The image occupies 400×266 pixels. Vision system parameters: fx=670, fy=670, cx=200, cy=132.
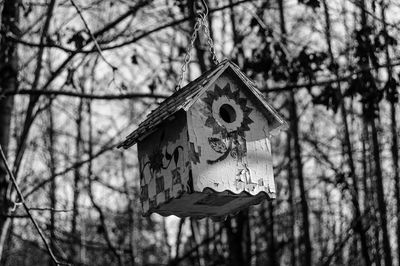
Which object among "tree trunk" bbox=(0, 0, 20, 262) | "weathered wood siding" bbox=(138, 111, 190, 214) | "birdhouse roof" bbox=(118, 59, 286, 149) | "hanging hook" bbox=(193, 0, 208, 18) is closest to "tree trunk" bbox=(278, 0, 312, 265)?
"hanging hook" bbox=(193, 0, 208, 18)

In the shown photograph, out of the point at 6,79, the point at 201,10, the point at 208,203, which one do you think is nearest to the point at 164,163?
the point at 208,203

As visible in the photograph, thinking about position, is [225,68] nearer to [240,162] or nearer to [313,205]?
[240,162]

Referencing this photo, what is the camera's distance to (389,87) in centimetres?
598

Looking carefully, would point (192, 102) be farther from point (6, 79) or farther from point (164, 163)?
point (6, 79)

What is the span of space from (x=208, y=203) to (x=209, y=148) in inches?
13.0

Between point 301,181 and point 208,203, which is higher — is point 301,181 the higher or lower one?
the higher one

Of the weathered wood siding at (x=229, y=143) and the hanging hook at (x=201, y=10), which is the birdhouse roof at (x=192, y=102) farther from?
the hanging hook at (x=201, y=10)

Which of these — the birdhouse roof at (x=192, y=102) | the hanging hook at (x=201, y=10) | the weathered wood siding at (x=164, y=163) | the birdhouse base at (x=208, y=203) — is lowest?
the birdhouse base at (x=208, y=203)

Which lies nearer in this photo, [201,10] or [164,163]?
[164,163]

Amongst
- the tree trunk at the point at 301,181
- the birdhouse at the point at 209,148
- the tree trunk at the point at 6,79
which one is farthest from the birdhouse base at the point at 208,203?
the tree trunk at the point at 301,181

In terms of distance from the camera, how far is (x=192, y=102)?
11.5 ft

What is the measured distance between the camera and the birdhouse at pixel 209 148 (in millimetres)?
3465

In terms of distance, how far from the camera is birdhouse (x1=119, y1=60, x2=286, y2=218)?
3.46m

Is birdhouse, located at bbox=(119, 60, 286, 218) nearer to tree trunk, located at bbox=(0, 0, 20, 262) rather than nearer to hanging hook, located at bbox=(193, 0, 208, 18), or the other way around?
hanging hook, located at bbox=(193, 0, 208, 18)
